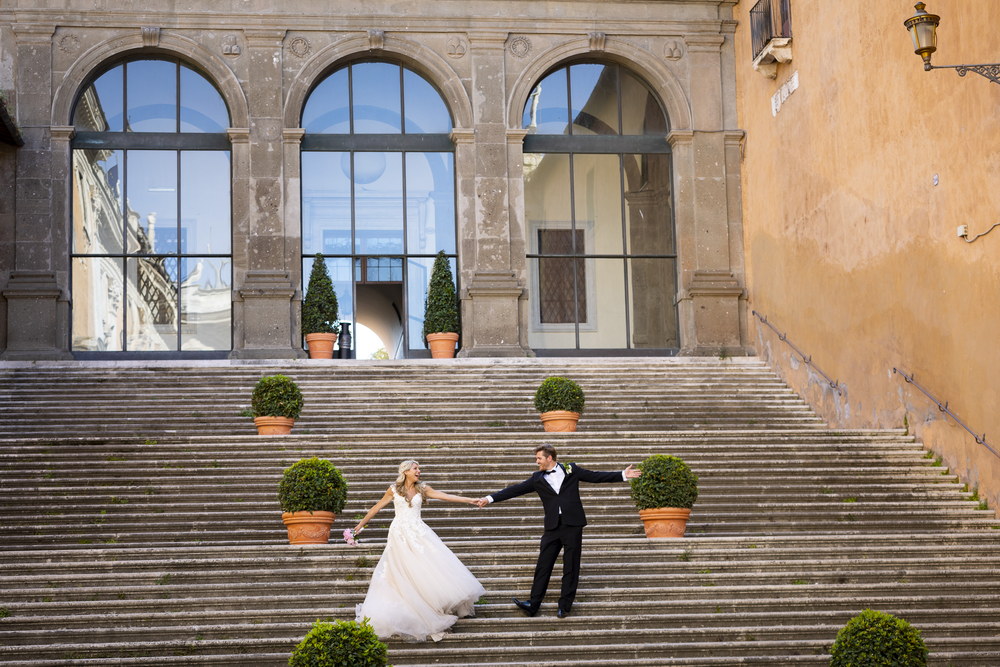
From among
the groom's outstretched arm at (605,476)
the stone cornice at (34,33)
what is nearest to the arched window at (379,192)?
the stone cornice at (34,33)

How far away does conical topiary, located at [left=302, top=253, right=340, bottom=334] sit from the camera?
2130 cm

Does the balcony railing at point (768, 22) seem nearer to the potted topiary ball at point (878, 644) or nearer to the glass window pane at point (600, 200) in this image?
the glass window pane at point (600, 200)

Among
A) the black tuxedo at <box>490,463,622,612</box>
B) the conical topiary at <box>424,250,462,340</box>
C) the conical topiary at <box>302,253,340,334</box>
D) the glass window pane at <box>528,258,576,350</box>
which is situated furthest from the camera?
the glass window pane at <box>528,258,576,350</box>

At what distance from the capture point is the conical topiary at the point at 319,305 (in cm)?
2130

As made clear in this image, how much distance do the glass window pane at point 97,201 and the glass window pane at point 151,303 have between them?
541mm

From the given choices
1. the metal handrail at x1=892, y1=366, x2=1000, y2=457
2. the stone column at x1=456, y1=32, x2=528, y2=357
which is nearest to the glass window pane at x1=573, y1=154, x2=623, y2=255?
the stone column at x1=456, y1=32, x2=528, y2=357

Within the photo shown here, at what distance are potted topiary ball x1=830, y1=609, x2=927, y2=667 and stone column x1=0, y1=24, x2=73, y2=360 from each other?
1533 centimetres

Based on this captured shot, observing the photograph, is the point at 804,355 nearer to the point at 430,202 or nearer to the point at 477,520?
the point at 430,202

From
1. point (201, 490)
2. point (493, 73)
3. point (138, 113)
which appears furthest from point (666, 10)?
point (201, 490)

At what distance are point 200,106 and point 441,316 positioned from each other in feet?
17.5

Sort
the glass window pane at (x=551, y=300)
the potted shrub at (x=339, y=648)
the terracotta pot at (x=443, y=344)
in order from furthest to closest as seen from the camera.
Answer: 1. the glass window pane at (x=551, y=300)
2. the terracotta pot at (x=443, y=344)
3. the potted shrub at (x=339, y=648)

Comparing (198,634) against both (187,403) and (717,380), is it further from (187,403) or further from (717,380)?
(717,380)

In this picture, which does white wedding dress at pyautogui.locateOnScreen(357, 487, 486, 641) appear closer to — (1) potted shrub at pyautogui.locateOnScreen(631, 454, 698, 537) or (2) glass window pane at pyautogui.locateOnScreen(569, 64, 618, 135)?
(1) potted shrub at pyautogui.locateOnScreen(631, 454, 698, 537)

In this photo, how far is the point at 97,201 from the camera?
72.7 ft
